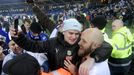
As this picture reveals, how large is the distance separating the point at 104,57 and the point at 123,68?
2.90 meters

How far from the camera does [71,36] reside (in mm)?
3525

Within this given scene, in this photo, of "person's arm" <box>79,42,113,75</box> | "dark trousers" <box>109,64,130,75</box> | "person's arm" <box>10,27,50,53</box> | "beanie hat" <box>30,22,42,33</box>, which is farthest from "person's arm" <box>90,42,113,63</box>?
"beanie hat" <box>30,22,42,33</box>

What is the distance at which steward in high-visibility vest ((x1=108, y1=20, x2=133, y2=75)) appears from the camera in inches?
229

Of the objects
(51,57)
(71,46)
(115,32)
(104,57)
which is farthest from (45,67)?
(115,32)

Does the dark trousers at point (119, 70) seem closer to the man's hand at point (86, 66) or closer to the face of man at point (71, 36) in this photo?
the face of man at point (71, 36)

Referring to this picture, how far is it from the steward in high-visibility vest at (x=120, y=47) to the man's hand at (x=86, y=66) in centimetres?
273

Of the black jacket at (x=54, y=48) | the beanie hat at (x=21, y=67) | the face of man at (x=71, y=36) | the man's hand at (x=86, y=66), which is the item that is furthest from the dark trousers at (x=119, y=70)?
the beanie hat at (x=21, y=67)

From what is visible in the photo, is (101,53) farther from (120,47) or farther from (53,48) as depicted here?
(120,47)

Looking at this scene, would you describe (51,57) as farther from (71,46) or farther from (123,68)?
(123,68)

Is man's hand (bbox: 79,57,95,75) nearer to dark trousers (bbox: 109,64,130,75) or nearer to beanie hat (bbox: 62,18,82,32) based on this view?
beanie hat (bbox: 62,18,82,32)

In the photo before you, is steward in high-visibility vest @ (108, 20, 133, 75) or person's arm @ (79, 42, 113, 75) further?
steward in high-visibility vest @ (108, 20, 133, 75)

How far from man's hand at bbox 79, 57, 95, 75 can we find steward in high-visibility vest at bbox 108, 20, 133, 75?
2.73 m

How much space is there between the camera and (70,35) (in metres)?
3.53

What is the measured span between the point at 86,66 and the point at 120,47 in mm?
2898
